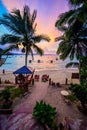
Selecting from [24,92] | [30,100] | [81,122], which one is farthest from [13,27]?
[81,122]

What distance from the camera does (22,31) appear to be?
20047 mm

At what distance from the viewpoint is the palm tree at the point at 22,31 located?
64.7ft

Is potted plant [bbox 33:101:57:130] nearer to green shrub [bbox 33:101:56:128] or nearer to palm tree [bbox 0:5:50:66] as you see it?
green shrub [bbox 33:101:56:128]

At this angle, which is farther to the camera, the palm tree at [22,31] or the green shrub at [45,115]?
the palm tree at [22,31]

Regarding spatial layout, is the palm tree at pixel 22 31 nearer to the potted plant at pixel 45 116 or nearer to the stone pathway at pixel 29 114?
the stone pathway at pixel 29 114

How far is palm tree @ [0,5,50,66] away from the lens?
19.7 metres

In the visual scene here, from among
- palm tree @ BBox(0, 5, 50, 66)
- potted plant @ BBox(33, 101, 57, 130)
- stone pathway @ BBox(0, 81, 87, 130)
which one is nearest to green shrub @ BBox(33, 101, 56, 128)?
potted plant @ BBox(33, 101, 57, 130)

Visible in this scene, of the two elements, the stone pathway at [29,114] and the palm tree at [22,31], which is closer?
the stone pathway at [29,114]

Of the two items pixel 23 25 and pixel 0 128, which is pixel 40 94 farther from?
pixel 23 25

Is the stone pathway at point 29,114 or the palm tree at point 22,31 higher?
the palm tree at point 22,31

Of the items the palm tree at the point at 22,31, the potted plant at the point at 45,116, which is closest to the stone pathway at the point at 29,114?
the potted plant at the point at 45,116

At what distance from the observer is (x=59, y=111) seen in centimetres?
981

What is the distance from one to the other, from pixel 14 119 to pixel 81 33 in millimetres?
13437

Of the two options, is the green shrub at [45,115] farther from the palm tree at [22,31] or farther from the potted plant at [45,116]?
the palm tree at [22,31]
